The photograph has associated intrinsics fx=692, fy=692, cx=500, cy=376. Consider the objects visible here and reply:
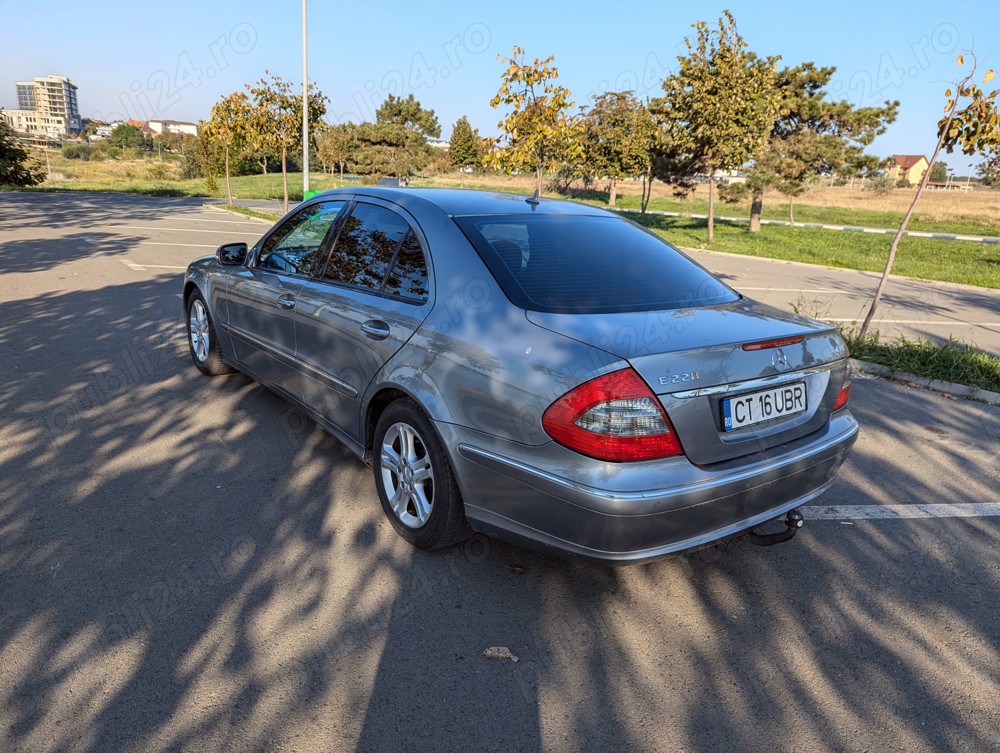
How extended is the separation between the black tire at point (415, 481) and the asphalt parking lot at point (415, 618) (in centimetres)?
14

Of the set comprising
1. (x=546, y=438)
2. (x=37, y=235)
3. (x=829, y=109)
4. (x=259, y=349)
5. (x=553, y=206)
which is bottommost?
(x=37, y=235)

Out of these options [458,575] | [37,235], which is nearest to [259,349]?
[458,575]

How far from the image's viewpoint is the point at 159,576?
9.46 ft

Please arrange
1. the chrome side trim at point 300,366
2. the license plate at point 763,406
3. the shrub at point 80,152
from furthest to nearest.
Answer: the shrub at point 80,152 → the chrome side trim at point 300,366 → the license plate at point 763,406

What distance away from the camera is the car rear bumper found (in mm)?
2346

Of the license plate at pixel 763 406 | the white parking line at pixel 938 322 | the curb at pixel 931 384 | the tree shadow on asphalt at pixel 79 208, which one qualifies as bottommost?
the tree shadow on asphalt at pixel 79 208

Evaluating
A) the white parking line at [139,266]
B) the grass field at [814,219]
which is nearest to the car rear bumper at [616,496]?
the white parking line at [139,266]

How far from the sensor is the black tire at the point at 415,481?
9.56ft

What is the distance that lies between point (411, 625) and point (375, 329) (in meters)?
1.34

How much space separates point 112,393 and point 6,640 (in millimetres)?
2951

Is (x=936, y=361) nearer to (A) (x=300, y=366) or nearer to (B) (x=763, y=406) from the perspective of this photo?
(B) (x=763, y=406)

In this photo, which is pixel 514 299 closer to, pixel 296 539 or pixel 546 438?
pixel 546 438

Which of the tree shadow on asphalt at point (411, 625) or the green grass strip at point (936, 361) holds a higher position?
the green grass strip at point (936, 361)

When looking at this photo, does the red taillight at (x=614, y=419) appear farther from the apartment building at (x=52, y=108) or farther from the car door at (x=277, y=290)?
the apartment building at (x=52, y=108)
